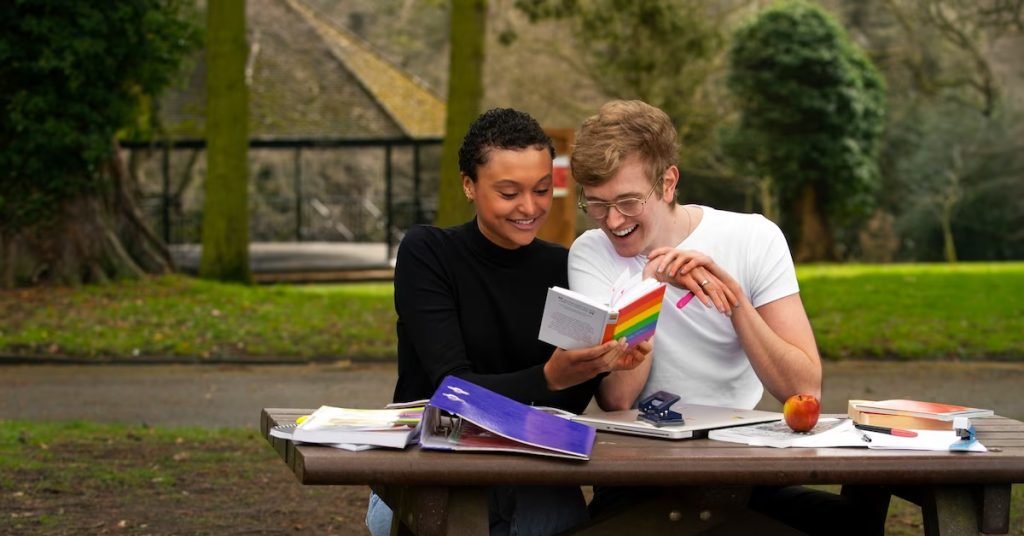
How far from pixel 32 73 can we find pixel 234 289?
3424 millimetres

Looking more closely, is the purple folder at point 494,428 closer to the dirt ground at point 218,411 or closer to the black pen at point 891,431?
the black pen at point 891,431

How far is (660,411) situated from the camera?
405 cm

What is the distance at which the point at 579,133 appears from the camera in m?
4.37

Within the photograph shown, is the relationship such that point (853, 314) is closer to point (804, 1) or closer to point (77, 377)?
point (77, 377)

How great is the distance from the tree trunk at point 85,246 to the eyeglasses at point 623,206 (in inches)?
556

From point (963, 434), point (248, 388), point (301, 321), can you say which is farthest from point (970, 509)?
point (301, 321)

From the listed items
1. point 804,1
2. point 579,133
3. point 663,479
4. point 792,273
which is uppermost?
point 804,1

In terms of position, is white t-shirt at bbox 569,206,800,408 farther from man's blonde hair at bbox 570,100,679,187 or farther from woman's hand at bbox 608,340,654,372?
woman's hand at bbox 608,340,654,372

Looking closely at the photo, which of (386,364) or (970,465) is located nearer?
(970,465)

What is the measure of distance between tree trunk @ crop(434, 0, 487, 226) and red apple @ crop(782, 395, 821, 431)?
15.6 metres

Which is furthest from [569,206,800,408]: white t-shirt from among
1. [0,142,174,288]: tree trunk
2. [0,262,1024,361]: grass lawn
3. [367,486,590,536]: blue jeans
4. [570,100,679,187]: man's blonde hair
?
[0,142,174,288]: tree trunk

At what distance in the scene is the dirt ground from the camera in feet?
22.7

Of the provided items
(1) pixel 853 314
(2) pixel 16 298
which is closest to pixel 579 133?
(1) pixel 853 314

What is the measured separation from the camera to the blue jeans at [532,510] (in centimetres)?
411
